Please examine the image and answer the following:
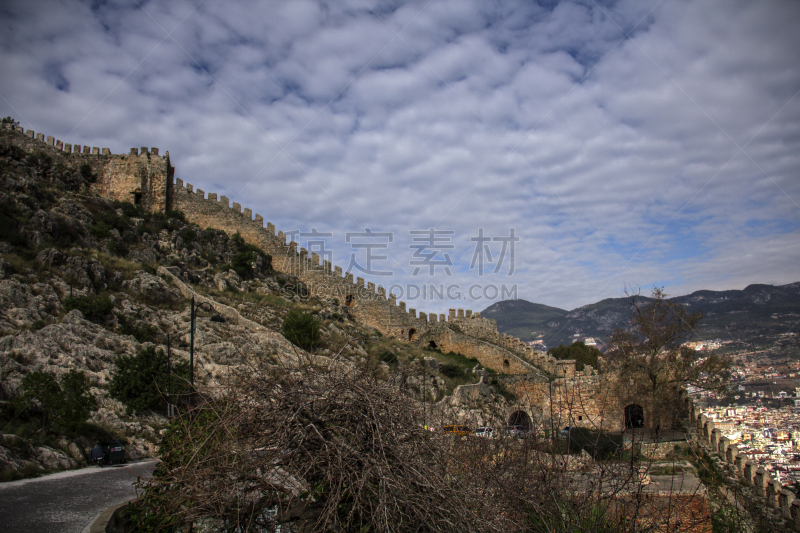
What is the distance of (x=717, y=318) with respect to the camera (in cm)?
4703

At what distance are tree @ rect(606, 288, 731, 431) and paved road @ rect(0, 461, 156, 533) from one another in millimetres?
18604

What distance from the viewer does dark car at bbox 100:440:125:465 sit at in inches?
453

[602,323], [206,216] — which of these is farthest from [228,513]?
[602,323]

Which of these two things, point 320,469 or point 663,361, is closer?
point 320,469

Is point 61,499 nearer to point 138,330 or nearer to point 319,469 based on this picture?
point 319,469

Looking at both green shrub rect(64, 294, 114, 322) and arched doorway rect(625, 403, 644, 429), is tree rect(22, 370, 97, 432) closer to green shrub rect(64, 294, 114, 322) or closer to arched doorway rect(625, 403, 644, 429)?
green shrub rect(64, 294, 114, 322)

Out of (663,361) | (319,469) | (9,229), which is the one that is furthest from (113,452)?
(663,361)

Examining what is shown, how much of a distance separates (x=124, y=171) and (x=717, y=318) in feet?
177

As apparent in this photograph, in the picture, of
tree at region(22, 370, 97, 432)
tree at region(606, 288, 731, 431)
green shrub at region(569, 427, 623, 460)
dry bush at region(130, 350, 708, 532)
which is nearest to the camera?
dry bush at region(130, 350, 708, 532)

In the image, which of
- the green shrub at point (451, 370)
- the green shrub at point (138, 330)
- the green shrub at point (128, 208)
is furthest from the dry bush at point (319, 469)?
the green shrub at point (128, 208)

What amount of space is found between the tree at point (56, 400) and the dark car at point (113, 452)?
2.63 ft

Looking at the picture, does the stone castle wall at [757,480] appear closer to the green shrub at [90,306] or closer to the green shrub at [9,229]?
the green shrub at [90,306]

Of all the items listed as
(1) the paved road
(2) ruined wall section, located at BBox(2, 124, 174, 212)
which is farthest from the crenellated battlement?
(1) the paved road

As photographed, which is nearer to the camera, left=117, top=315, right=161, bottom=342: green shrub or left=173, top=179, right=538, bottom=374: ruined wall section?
left=117, top=315, right=161, bottom=342: green shrub
